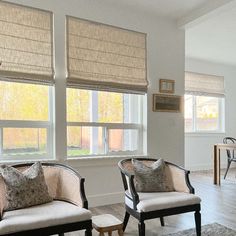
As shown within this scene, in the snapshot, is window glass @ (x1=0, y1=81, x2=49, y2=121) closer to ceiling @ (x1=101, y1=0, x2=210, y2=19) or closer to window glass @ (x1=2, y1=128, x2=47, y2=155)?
window glass @ (x1=2, y1=128, x2=47, y2=155)

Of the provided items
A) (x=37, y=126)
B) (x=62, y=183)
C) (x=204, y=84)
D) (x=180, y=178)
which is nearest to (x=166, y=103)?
(x=180, y=178)

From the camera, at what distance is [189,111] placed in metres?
6.36

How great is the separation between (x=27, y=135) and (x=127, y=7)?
2.24 metres

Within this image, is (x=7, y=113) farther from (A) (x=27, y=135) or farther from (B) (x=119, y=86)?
(B) (x=119, y=86)

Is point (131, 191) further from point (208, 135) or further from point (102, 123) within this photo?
point (208, 135)

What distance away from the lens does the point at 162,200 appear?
2.27 metres

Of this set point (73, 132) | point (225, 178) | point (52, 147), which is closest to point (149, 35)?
point (73, 132)

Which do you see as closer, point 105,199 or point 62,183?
point 62,183

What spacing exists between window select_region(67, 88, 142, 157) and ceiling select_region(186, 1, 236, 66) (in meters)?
1.69

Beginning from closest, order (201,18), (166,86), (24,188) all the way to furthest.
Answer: (24,188)
(201,18)
(166,86)

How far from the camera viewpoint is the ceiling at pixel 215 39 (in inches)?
159

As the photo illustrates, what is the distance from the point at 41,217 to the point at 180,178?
1419 mm

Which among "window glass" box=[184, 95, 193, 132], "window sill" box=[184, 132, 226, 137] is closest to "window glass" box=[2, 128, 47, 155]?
"window sill" box=[184, 132, 226, 137]

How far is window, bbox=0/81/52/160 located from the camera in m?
3.02
